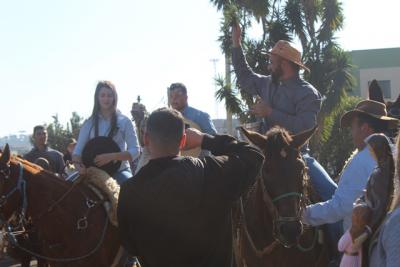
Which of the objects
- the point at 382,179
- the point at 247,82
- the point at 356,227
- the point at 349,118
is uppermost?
the point at 247,82

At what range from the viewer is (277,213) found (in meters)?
4.37

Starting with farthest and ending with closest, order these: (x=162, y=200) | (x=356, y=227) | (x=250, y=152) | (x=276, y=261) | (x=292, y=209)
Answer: (x=276, y=261) < (x=292, y=209) < (x=250, y=152) < (x=162, y=200) < (x=356, y=227)

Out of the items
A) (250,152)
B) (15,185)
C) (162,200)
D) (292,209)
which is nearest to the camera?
(162,200)

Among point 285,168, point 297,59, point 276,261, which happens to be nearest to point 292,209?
point 285,168

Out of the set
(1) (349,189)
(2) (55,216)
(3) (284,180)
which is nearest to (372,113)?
(1) (349,189)

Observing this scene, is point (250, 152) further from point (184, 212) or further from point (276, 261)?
point (276, 261)

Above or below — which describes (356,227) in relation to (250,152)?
below

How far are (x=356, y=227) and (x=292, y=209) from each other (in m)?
1.42

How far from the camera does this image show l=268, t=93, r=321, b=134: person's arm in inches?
222

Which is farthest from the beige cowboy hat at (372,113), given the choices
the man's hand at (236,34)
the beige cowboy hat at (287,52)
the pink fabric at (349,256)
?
the man's hand at (236,34)

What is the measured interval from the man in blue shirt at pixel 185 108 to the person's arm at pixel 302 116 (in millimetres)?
1239

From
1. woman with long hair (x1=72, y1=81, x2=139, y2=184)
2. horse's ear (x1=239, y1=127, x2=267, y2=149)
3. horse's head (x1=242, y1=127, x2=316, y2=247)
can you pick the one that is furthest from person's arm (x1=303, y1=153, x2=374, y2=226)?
woman with long hair (x1=72, y1=81, x2=139, y2=184)

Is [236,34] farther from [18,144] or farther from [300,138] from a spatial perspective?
[18,144]

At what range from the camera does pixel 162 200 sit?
314 centimetres
